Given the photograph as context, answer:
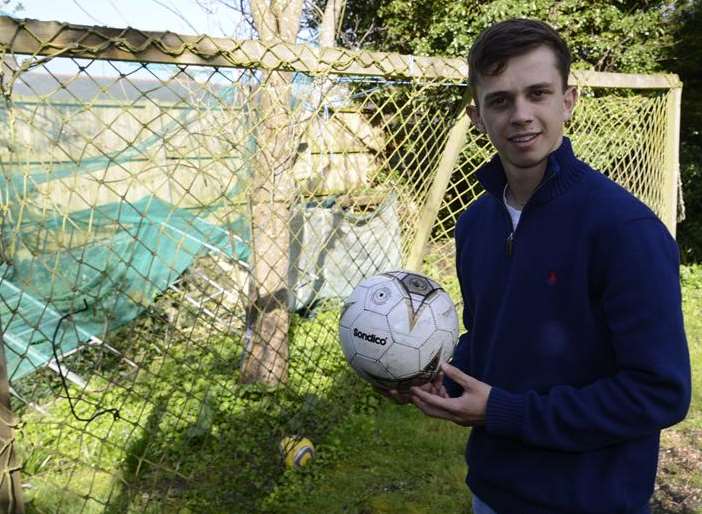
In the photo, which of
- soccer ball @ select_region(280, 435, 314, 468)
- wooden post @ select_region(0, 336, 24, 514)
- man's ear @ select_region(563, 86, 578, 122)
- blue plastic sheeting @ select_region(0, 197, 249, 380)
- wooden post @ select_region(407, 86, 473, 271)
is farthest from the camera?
blue plastic sheeting @ select_region(0, 197, 249, 380)

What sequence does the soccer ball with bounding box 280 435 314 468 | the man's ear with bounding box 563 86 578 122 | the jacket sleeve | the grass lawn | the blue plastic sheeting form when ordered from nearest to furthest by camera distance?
the jacket sleeve → the man's ear with bounding box 563 86 578 122 → the grass lawn → the soccer ball with bounding box 280 435 314 468 → the blue plastic sheeting

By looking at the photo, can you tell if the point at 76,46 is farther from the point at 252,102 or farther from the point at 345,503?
the point at 345,503

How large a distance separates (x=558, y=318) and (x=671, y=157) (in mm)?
5017

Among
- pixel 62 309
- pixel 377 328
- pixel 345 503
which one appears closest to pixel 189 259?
pixel 62 309

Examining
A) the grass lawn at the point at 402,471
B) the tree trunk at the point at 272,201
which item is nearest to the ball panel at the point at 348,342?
the tree trunk at the point at 272,201

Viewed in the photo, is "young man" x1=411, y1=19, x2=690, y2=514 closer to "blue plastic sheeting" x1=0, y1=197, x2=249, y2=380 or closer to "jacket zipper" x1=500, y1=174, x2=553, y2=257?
"jacket zipper" x1=500, y1=174, x2=553, y2=257

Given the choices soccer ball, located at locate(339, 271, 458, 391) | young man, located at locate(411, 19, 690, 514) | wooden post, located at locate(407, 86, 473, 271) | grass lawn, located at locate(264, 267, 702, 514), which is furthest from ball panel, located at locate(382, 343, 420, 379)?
wooden post, located at locate(407, 86, 473, 271)

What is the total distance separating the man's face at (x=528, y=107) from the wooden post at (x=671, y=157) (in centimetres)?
476

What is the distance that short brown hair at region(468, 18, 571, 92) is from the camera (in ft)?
4.98

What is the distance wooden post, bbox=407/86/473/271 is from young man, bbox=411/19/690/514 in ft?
6.93

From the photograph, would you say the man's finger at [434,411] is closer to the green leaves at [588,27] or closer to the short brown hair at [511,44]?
the short brown hair at [511,44]

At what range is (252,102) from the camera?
300 cm

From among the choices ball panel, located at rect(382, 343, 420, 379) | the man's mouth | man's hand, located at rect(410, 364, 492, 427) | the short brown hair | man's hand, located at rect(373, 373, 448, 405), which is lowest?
man's hand, located at rect(373, 373, 448, 405)

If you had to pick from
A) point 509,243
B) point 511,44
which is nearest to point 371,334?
point 509,243
